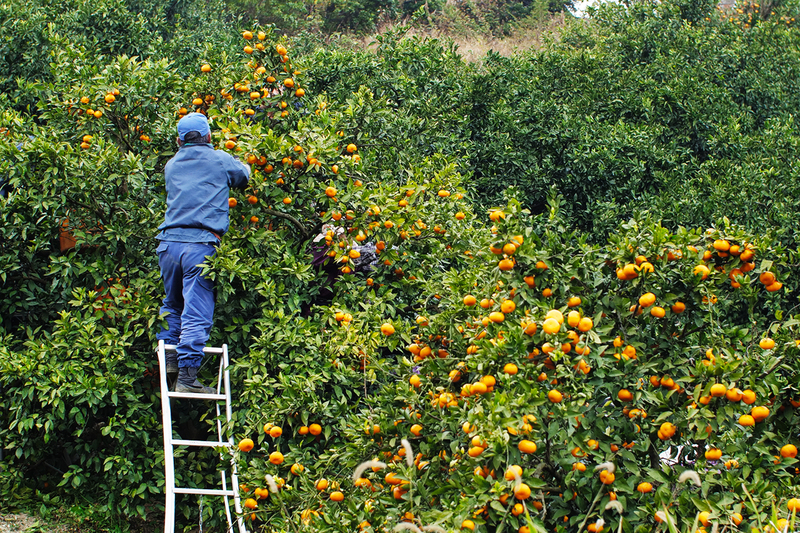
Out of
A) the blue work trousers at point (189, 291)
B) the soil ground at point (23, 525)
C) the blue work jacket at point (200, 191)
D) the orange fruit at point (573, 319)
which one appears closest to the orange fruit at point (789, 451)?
the orange fruit at point (573, 319)

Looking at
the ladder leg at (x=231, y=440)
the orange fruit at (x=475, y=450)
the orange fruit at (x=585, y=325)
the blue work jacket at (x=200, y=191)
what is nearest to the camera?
the orange fruit at (x=475, y=450)

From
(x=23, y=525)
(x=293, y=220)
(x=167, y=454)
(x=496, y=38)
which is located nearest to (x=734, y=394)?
(x=167, y=454)

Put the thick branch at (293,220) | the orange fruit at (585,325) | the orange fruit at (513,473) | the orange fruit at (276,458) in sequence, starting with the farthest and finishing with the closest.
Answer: the thick branch at (293,220)
the orange fruit at (276,458)
the orange fruit at (585,325)
the orange fruit at (513,473)

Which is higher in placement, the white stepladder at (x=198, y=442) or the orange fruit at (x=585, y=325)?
the orange fruit at (x=585, y=325)

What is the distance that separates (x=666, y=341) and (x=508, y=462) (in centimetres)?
100

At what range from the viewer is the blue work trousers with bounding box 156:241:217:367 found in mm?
4066

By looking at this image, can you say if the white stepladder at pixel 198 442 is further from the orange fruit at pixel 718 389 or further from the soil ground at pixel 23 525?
the orange fruit at pixel 718 389

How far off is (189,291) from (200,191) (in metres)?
0.59

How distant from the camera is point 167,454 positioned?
151 inches

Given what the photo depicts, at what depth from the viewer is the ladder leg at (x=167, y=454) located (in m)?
3.65

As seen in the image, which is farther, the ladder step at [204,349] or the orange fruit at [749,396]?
the ladder step at [204,349]

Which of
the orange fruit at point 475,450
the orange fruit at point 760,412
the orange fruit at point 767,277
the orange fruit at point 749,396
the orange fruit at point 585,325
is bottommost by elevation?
the orange fruit at point 475,450

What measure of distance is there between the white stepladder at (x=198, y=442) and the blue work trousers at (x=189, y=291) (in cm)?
12

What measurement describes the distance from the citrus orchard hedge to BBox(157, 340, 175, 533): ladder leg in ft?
0.89
